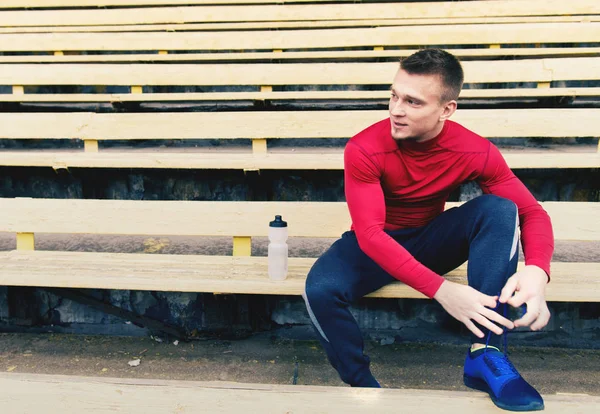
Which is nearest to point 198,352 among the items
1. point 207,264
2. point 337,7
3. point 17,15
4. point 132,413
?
point 207,264

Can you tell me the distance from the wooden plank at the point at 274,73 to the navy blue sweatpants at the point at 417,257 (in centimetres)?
168

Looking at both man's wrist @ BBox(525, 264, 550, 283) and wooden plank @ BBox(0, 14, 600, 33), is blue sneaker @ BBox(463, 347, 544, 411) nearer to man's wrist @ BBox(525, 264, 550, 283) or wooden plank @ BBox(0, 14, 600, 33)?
man's wrist @ BBox(525, 264, 550, 283)

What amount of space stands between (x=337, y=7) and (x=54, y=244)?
2.97 meters

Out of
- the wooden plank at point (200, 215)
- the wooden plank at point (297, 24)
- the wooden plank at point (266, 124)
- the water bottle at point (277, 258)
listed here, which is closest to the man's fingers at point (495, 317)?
the water bottle at point (277, 258)

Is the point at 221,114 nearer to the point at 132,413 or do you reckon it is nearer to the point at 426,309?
the point at 426,309

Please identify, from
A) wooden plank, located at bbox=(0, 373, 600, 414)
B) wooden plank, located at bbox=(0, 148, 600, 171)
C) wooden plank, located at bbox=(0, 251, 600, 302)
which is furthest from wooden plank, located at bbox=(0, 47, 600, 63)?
wooden plank, located at bbox=(0, 373, 600, 414)

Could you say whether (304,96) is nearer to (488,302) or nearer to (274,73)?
(274,73)

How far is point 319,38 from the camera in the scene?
3699 mm

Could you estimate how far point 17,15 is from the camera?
4348mm

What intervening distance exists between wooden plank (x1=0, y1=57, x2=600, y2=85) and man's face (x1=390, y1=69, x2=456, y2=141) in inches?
65.0

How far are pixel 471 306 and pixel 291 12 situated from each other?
348cm

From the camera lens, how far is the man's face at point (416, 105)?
1302mm

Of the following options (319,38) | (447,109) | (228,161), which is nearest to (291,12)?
(319,38)

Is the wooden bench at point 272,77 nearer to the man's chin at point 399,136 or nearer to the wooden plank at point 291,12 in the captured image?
the wooden plank at point 291,12
